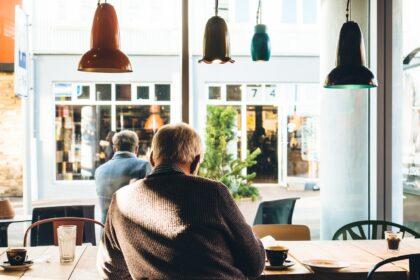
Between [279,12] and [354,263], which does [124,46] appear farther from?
[354,263]

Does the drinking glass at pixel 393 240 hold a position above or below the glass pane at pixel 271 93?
below

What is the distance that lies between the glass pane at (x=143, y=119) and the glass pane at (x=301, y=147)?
285 centimetres

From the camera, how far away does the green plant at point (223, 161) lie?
253 inches

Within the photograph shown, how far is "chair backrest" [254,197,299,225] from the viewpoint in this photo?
5.02 m

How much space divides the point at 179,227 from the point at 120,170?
2.70m

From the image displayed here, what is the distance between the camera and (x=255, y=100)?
1248cm

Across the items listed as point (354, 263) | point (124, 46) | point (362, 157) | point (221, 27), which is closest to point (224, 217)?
point (354, 263)

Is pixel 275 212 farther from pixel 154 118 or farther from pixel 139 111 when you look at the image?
pixel 139 111

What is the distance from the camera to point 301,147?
42.3 feet

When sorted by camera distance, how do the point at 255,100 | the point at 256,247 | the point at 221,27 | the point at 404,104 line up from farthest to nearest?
the point at 255,100, the point at 404,104, the point at 221,27, the point at 256,247

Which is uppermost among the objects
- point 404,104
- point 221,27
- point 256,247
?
point 221,27

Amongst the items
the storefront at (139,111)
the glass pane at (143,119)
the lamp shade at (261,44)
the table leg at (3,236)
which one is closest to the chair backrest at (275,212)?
Answer: the lamp shade at (261,44)

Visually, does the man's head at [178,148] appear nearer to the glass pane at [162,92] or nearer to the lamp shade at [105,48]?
the lamp shade at [105,48]

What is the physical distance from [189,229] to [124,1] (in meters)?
9.95
